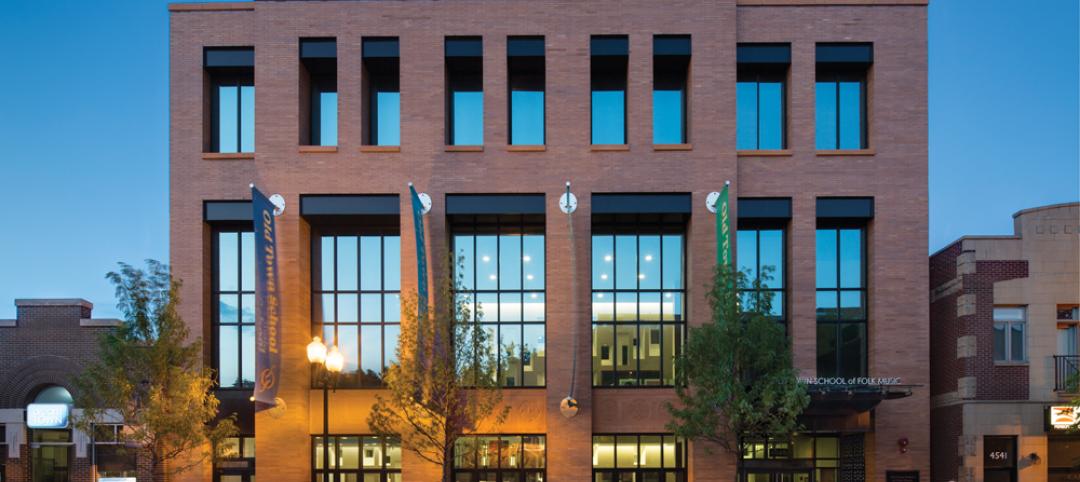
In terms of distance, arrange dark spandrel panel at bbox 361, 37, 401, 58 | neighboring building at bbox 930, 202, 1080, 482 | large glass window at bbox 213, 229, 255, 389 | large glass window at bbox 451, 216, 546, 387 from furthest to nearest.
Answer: large glass window at bbox 213, 229, 255, 389 → large glass window at bbox 451, 216, 546, 387 → dark spandrel panel at bbox 361, 37, 401, 58 → neighboring building at bbox 930, 202, 1080, 482

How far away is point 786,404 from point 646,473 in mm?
6955

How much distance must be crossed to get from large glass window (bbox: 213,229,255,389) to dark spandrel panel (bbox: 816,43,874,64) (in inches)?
788

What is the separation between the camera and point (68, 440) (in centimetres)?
2670

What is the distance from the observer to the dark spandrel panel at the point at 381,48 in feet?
85.1

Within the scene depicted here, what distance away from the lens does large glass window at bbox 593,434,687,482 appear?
25703 millimetres

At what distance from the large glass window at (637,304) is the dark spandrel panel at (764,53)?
612 cm

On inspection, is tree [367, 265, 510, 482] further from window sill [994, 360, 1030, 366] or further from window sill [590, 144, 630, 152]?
window sill [994, 360, 1030, 366]

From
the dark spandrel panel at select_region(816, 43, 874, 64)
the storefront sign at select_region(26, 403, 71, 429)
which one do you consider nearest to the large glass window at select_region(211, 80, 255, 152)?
the storefront sign at select_region(26, 403, 71, 429)

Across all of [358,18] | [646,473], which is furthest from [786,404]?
[358,18]

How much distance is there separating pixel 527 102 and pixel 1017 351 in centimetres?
1743

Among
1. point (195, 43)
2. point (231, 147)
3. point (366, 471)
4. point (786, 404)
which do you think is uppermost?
point (195, 43)

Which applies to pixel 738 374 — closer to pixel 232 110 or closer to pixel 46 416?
pixel 232 110

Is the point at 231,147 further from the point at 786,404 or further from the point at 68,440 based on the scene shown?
the point at 786,404

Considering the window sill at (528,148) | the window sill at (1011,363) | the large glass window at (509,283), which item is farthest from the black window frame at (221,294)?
the window sill at (1011,363)
